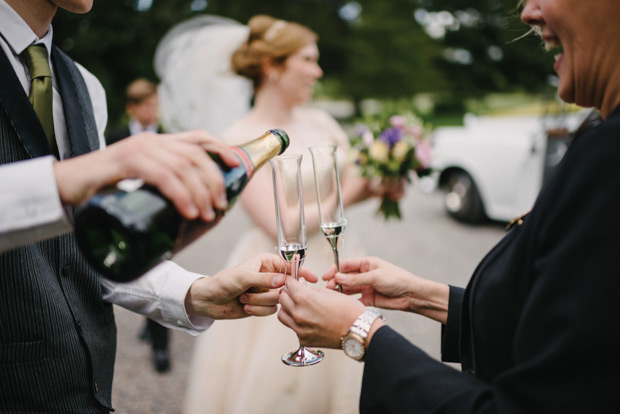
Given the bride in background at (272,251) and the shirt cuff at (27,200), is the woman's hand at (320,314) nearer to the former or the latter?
the shirt cuff at (27,200)

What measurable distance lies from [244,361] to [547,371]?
2.37 meters

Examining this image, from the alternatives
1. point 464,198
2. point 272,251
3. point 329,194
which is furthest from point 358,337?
point 464,198

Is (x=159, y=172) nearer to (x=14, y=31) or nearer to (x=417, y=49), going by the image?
(x=14, y=31)

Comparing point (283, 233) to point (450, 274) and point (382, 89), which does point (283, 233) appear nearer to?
point (450, 274)

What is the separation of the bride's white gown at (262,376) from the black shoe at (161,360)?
58.0 inches

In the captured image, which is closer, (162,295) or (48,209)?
(48,209)

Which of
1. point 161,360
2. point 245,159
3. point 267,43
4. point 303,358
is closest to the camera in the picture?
point 245,159

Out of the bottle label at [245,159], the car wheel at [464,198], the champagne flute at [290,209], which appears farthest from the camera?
the car wheel at [464,198]

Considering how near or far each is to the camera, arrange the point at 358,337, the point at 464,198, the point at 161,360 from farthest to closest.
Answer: the point at 464,198
the point at 161,360
the point at 358,337

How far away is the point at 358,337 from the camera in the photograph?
129 centimetres

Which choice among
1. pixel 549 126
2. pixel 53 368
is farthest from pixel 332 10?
pixel 53 368

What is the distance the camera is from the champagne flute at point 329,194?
1674 mm

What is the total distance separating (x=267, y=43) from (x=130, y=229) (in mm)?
2930

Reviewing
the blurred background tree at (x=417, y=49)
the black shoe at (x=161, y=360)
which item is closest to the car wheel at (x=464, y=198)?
the black shoe at (x=161, y=360)
